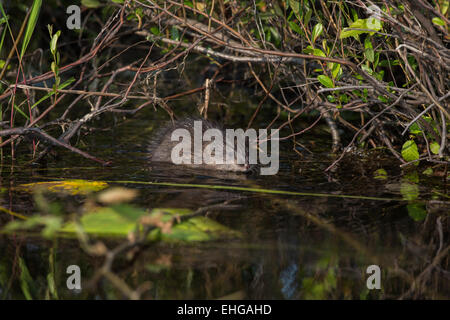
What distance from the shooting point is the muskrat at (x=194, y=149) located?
5.65 meters

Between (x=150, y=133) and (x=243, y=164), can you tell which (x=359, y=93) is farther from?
(x=150, y=133)

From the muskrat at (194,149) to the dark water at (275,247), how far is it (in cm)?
45

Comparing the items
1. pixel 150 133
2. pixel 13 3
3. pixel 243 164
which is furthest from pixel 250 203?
pixel 13 3

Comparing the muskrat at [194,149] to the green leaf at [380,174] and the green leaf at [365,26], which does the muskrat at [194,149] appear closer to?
the green leaf at [380,174]

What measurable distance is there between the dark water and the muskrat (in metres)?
0.45

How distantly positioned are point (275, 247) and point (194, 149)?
265cm

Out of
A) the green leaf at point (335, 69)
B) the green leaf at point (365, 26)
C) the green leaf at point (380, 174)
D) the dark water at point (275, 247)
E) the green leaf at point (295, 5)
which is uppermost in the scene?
the green leaf at point (295, 5)

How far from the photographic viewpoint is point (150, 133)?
7047 mm

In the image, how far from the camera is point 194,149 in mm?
6000

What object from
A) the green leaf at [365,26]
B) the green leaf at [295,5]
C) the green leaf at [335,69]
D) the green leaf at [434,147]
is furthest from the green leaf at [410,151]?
the green leaf at [295,5]

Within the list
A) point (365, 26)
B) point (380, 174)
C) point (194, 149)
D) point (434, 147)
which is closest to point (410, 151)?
point (434, 147)

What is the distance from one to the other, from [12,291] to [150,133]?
13.7ft

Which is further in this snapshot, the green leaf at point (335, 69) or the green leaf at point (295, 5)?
the green leaf at point (295, 5)

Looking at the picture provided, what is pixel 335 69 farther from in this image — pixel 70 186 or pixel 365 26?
pixel 70 186
